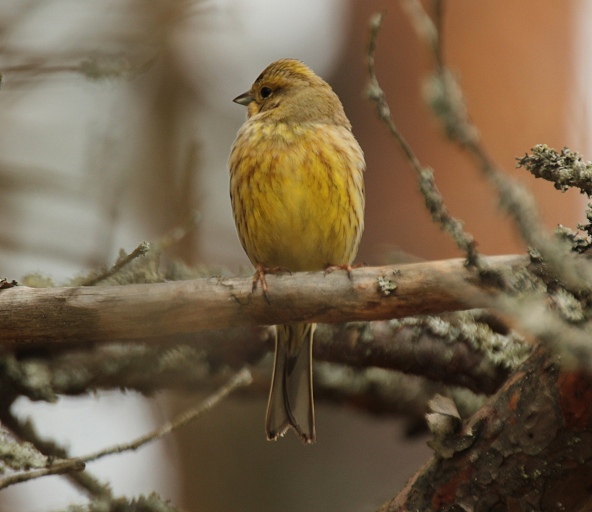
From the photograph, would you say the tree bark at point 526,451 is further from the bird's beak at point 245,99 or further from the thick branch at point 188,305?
the bird's beak at point 245,99

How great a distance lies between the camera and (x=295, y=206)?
388 centimetres

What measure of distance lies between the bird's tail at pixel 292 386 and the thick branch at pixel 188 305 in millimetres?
998

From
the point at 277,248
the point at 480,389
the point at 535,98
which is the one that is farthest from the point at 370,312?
the point at 535,98

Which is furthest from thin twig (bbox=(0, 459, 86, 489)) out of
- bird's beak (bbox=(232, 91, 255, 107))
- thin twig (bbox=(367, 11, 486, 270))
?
bird's beak (bbox=(232, 91, 255, 107))

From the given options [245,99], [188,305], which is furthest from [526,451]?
[245,99]

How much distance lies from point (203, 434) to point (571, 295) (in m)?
4.30

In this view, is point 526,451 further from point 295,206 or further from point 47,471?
point 295,206

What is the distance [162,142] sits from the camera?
698 centimetres

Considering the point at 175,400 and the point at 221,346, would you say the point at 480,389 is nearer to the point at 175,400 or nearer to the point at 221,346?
the point at 221,346

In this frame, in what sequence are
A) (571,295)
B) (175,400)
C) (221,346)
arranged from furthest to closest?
(175,400) → (221,346) → (571,295)

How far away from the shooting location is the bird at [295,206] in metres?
3.71

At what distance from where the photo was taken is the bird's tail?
11.9 feet

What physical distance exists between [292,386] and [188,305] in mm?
1129

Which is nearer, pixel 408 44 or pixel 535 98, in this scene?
pixel 535 98
